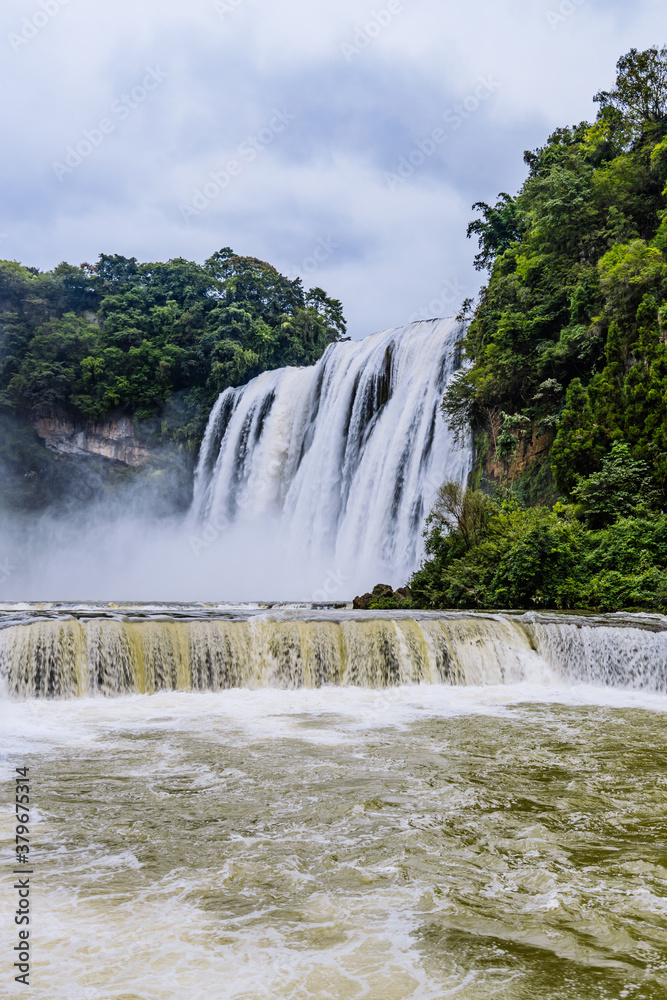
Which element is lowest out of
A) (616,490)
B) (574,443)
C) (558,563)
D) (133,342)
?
(558,563)

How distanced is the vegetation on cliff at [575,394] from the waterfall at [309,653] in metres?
3.40

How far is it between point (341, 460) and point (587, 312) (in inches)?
399

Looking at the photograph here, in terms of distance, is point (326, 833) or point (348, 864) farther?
point (326, 833)

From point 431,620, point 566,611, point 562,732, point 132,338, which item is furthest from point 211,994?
point 132,338

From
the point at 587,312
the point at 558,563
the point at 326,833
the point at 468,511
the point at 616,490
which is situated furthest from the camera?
the point at 587,312

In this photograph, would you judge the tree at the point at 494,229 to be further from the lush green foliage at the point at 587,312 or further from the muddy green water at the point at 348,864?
the muddy green water at the point at 348,864

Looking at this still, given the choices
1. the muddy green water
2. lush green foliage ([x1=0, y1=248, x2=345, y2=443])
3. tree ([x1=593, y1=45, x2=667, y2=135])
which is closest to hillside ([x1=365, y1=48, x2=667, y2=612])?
tree ([x1=593, y1=45, x2=667, y2=135])

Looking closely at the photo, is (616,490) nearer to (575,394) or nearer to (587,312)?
(575,394)

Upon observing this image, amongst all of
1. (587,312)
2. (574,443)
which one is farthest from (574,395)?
(587,312)

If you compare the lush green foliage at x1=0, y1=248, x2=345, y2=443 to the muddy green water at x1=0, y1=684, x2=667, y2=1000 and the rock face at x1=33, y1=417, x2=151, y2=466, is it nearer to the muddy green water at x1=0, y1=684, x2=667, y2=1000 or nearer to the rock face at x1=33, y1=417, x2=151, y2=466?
the rock face at x1=33, y1=417, x2=151, y2=466

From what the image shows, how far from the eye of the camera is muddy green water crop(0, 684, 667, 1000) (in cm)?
256

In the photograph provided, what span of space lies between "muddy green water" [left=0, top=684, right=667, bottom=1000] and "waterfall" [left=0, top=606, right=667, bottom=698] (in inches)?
96.5

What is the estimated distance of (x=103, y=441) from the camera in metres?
37.2

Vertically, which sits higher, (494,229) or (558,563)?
(494,229)
